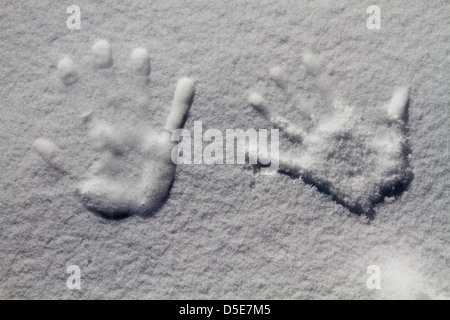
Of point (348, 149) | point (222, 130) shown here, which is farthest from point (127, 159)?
point (348, 149)

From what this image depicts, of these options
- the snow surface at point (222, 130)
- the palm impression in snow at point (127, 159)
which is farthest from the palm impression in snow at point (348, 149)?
the palm impression in snow at point (127, 159)

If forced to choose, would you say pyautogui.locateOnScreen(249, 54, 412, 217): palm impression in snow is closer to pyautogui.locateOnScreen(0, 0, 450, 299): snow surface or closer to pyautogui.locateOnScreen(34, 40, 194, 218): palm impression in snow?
pyautogui.locateOnScreen(0, 0, 450, 299): snow surface

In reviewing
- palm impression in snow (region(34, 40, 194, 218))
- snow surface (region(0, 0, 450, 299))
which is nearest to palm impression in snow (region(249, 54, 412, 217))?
snow surface (region(0, 0, 450, 299))

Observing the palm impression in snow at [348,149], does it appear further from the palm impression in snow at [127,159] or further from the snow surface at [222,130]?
the palm impression in snow at [127,159]
